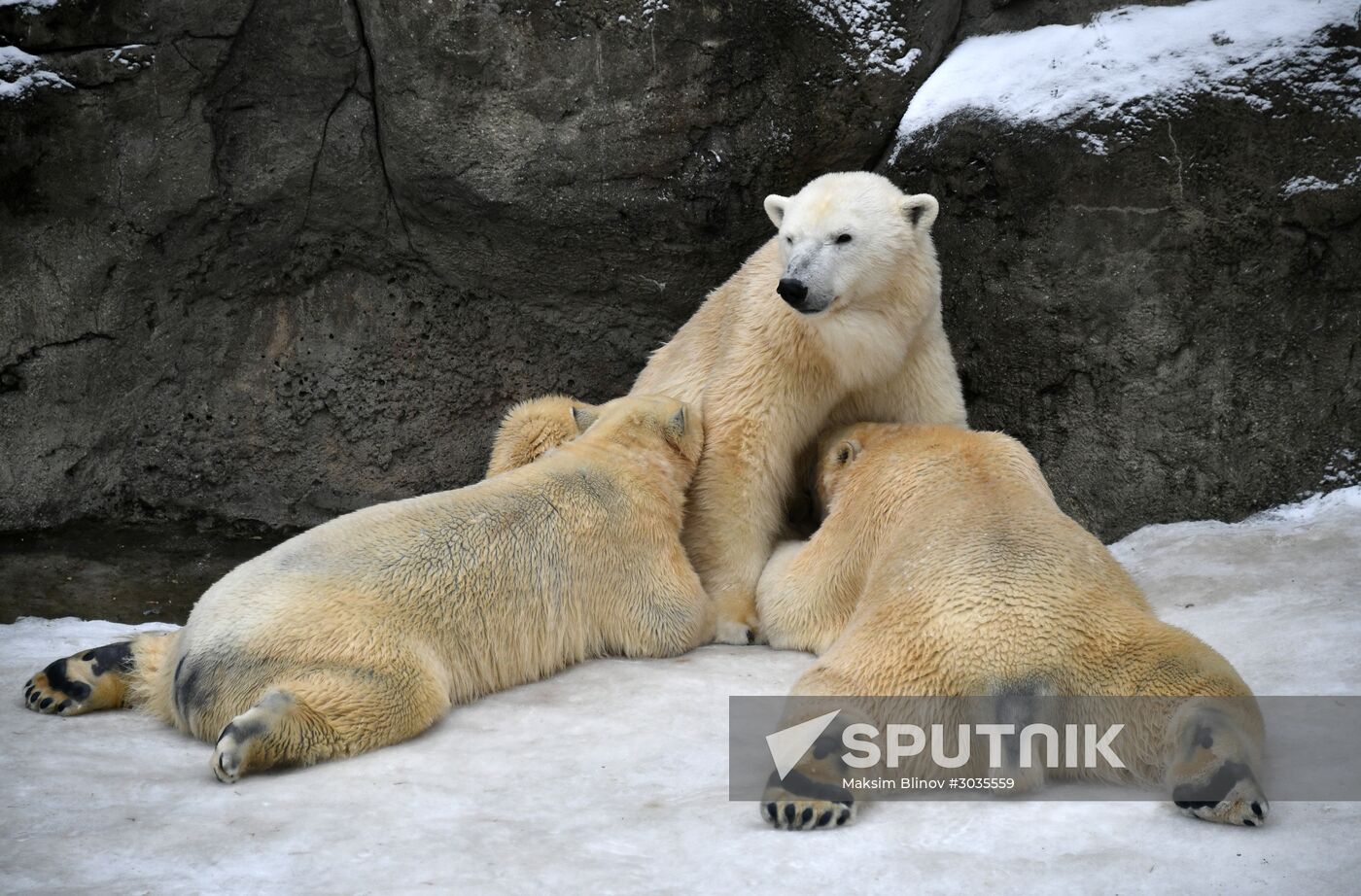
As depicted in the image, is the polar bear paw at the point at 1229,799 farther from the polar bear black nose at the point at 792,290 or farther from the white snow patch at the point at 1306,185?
the white snow patch at the point at 1306,185

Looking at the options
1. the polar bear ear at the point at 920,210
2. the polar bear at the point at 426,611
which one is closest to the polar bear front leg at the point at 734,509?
the polar bear at the point at 426,611

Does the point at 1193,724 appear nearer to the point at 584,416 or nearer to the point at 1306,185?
the point at 584,416

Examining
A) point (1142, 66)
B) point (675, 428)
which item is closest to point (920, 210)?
point (675, 428)

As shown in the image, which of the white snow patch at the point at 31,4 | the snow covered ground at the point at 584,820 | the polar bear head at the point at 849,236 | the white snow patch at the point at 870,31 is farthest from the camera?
the white snow patch at the point at 870,31

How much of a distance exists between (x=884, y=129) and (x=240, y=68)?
3.02 meters

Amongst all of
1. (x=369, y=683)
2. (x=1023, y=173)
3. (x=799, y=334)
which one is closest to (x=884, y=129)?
(x=1023, y=173)

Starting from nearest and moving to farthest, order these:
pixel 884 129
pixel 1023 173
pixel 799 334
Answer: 1. pixel 799 334
2. pixel 1023 173
3. pixel 884 129

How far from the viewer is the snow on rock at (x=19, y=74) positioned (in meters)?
5.78

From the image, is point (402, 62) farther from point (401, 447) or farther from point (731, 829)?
point (731, 829)

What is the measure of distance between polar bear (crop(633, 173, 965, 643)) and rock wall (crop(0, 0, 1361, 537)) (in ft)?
2.86

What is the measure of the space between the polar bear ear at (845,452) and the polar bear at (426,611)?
2.02ft

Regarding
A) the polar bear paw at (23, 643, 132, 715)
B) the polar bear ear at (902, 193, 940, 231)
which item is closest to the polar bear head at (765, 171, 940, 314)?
the polar bear ear at (902, 193, 940, 231)

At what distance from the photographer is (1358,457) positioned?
5.70 meters

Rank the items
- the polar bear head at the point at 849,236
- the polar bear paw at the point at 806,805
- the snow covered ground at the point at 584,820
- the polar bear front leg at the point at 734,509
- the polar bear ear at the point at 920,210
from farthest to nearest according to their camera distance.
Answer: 1. the polar bear front leg at the point at 734,509
2. the polar bear ear at the point at 920,210
3. the polar bear head at the point at 849,236
4. the polar bear paw at the point at 806,805
5. the snow covered ground at the point at 584,820
